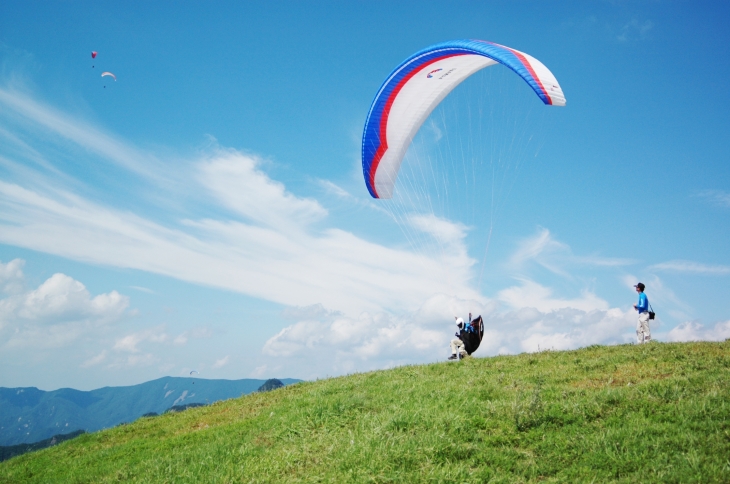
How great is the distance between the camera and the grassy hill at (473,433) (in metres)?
6.99

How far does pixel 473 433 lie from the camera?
8344 mm

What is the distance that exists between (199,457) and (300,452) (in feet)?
8.42

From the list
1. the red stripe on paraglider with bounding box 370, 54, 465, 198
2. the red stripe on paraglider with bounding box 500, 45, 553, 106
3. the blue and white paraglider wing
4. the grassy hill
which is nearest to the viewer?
the grassy hill

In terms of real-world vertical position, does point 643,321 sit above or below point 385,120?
below

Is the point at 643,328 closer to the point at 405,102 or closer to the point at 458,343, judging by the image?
the point at 458,343

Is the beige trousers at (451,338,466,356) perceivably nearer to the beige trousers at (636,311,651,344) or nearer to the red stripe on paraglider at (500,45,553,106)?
the beige trousers at (636,311,651,344)

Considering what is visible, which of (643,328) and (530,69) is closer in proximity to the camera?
(530,69)

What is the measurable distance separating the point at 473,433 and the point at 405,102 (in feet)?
42.5

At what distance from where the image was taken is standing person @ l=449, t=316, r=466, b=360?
17.2 m

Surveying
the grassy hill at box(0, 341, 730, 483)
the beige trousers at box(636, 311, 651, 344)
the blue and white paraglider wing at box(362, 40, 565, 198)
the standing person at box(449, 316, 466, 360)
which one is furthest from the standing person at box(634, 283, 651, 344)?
the blue and white paraglider wing at box(362, 40, 565, 198)

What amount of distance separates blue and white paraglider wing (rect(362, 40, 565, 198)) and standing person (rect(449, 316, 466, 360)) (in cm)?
573

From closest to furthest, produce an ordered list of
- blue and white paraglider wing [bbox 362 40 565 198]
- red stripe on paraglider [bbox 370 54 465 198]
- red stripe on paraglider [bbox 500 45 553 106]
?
red stripe on paraglider [bbox 500 45 553 106] < blue and white paraglider wing [bbox 362 40 565 198] < red stripe on paraglider [bbox 370 54 465 198]

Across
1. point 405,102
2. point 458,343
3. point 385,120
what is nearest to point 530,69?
point 405,102

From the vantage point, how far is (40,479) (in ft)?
38.3
